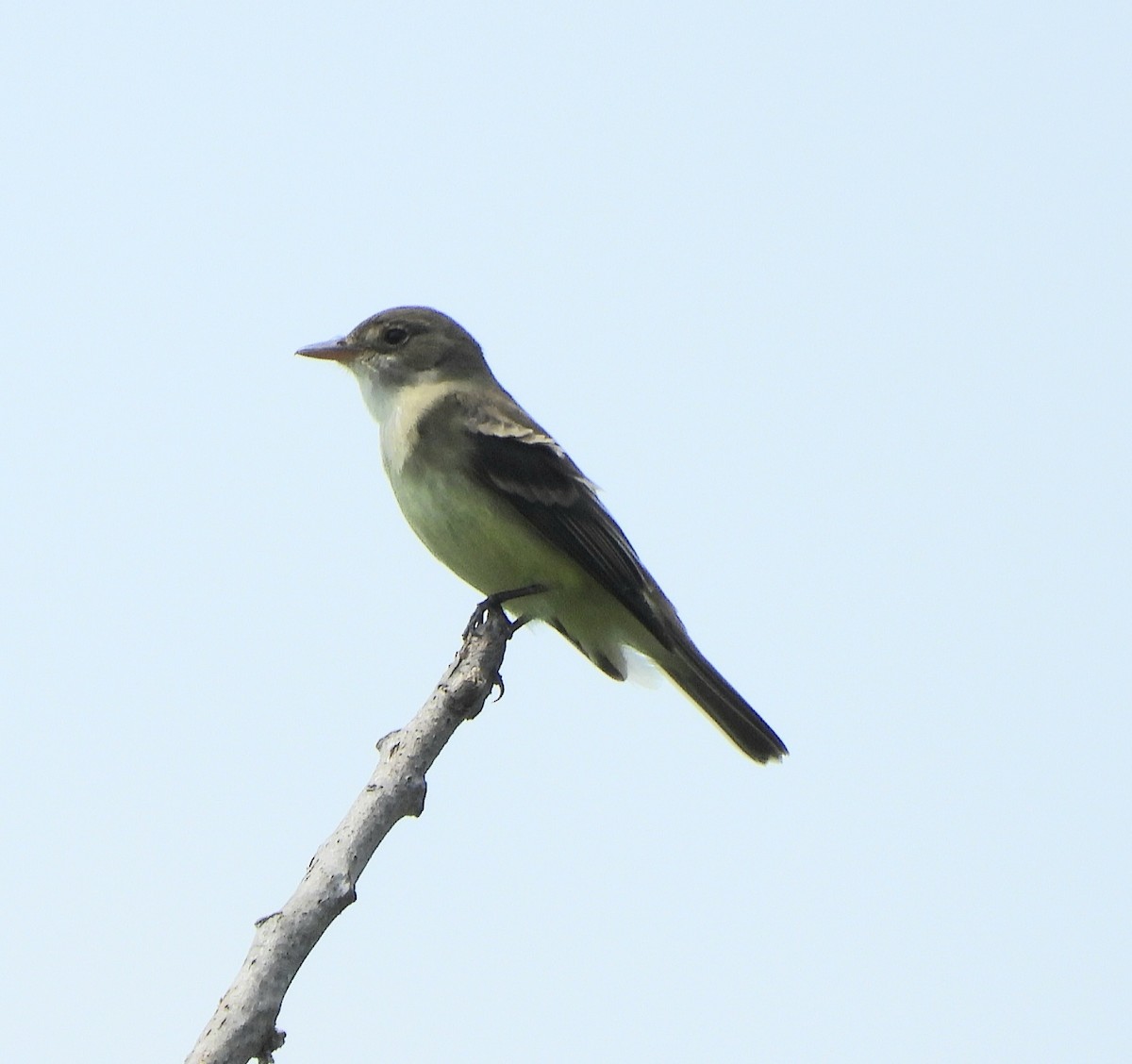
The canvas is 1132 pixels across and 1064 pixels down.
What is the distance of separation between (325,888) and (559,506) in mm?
3979

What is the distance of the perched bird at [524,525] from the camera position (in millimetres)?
7586

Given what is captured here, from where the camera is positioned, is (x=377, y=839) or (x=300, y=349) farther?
(x=300, y=349)

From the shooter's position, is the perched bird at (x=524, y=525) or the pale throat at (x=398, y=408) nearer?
the perched bird at (x=524, y=525)

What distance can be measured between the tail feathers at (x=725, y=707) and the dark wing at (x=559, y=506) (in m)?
0.19

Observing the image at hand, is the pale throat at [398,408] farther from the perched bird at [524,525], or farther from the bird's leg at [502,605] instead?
the bird's leg at [502,605]

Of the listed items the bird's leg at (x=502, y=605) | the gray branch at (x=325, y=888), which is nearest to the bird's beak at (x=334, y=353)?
the bird's leg at (x=502, y=605)

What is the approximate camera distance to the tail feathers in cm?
808

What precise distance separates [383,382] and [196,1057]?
533 cm

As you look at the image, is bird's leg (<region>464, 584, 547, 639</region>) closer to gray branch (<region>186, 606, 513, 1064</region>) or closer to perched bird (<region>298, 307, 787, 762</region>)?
perched bird (<region>298, 307, 787, 762</region>)

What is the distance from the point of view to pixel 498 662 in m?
6.65

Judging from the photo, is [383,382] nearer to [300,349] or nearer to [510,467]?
[300,349]

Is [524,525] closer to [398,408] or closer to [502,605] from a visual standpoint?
[502,605]

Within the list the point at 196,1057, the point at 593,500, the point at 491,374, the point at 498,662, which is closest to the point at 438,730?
the point at 498,662

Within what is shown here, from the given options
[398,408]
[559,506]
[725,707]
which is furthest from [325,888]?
[398,408]
